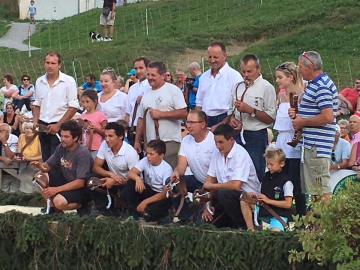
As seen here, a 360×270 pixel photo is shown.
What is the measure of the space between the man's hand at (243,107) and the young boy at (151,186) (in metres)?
0.94

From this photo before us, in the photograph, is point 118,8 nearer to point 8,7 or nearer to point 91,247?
point 8,7

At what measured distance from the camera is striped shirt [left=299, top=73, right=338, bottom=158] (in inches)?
296

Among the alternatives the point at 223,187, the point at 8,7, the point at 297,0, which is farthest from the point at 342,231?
the point at 8,7

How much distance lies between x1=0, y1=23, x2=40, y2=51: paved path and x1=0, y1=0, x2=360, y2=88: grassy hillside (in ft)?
3.09

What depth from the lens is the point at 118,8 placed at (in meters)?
32.2

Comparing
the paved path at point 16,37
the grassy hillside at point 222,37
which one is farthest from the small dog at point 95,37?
the paved path at point 16,37

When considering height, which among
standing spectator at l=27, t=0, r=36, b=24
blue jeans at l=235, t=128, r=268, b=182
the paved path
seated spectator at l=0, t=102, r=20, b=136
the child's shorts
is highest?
standing spectator at l=27, t=0, r=36, b=24

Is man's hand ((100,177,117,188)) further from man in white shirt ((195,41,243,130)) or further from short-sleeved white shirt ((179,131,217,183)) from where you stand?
man in white shirt ((195,41,243,130))

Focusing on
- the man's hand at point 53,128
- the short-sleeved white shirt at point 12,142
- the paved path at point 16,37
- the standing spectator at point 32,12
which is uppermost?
the standing spectator at point 32,12

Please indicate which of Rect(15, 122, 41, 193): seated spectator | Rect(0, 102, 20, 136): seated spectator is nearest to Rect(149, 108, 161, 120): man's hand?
Rect(15, 122, 41, 193): seated spectator

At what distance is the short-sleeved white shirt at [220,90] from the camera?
8648mm

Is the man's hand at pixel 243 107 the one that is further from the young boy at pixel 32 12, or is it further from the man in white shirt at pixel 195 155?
the young boy at pixel 32 12

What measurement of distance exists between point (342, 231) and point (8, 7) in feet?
137

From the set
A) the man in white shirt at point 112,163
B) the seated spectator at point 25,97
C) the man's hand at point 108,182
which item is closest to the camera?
the man's hand at point 108,182
